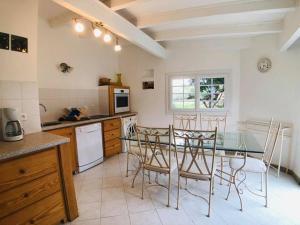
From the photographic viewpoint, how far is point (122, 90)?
14.3 ft

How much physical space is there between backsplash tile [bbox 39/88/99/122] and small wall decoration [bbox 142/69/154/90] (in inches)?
46.9

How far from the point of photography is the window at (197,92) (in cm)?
410

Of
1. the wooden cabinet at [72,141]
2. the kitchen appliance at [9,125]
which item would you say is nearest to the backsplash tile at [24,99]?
the kitchen appliance at [9,125]

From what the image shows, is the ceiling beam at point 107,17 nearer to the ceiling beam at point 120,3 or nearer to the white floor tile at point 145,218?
the ceiling beam at point 120,3

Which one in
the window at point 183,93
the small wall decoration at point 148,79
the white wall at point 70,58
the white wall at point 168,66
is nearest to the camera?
the white wall at point 70,58

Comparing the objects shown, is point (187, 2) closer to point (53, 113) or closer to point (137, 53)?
point (137, 53)

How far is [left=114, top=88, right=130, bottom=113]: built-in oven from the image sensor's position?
414cm

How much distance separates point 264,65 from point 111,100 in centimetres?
302

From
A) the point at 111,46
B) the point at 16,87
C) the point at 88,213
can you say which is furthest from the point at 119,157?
the point at 111,46

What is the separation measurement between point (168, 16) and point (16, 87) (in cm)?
213

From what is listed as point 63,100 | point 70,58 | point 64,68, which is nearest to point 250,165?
point 63,100

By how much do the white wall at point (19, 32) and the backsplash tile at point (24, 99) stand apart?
7cm

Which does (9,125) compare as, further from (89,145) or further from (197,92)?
(197,92)

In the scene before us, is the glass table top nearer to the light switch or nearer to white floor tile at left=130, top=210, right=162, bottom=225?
white floor tile at left=130, top=210, right=162, bottom=225
